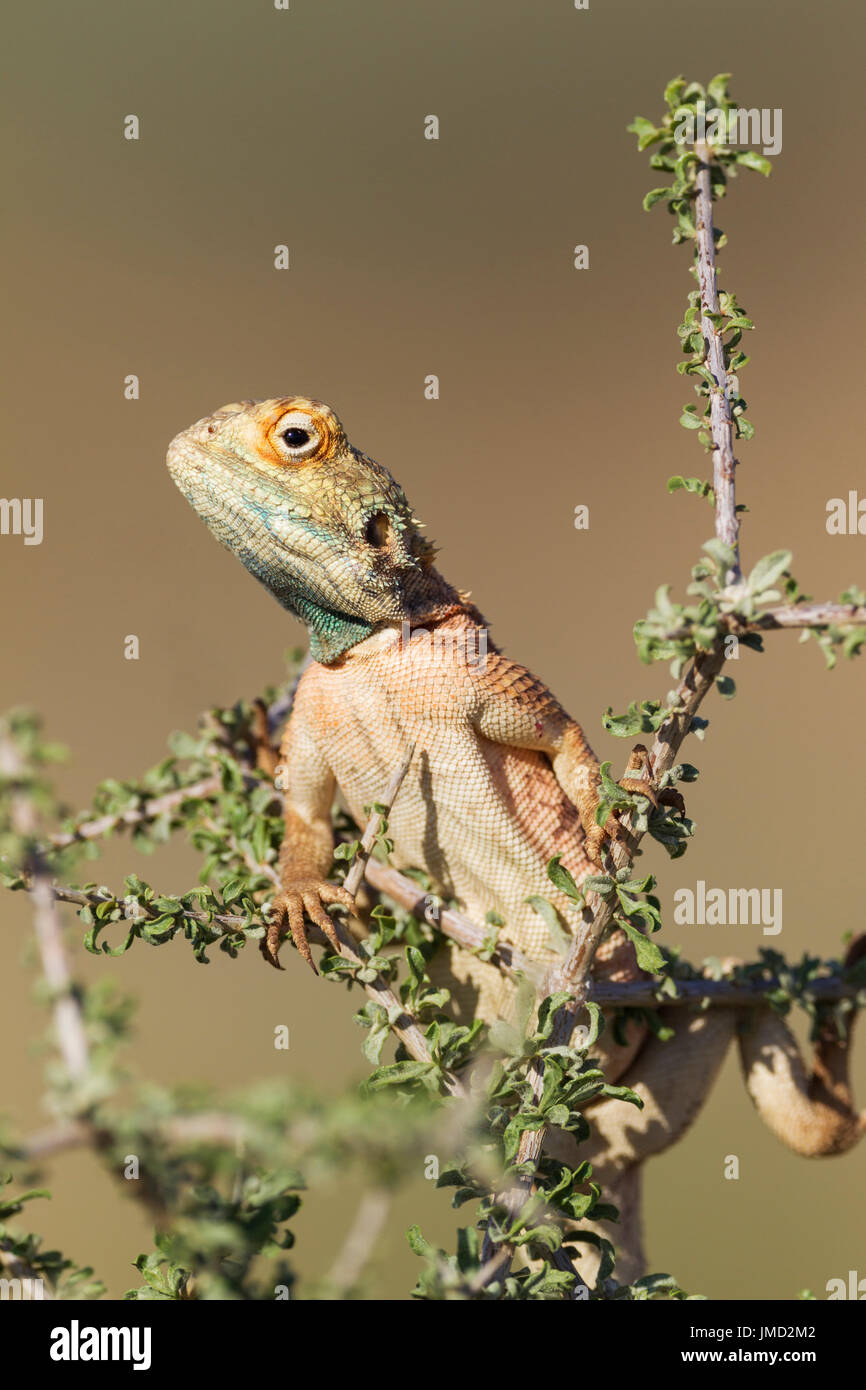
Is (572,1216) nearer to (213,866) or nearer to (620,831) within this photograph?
(620,831)

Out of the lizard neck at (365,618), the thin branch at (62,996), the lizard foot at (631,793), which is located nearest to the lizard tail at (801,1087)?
the lizard foot at (631,793)

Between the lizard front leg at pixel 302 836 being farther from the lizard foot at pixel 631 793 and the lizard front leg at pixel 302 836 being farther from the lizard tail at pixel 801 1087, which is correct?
the lizard tail at pixel 801 1087

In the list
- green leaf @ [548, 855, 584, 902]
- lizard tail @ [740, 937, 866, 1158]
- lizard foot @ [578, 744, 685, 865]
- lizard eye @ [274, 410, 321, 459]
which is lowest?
lizard tail @ [740, 937, 866, 1158]

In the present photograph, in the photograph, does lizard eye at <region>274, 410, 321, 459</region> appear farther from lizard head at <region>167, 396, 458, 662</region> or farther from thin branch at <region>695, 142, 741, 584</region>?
thin branch at <region>695, 142, 741, 584</region>

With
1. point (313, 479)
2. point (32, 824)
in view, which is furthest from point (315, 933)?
point (32, 824)

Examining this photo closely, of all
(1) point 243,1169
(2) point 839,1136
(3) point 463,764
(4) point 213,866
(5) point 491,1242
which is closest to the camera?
(1) point 243,1169

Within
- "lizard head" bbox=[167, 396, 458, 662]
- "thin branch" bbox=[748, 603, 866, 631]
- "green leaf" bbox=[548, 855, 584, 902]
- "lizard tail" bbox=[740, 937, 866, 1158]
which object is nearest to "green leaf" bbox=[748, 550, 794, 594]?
"thin branch" bbox=[748, 603, 866, 631]
